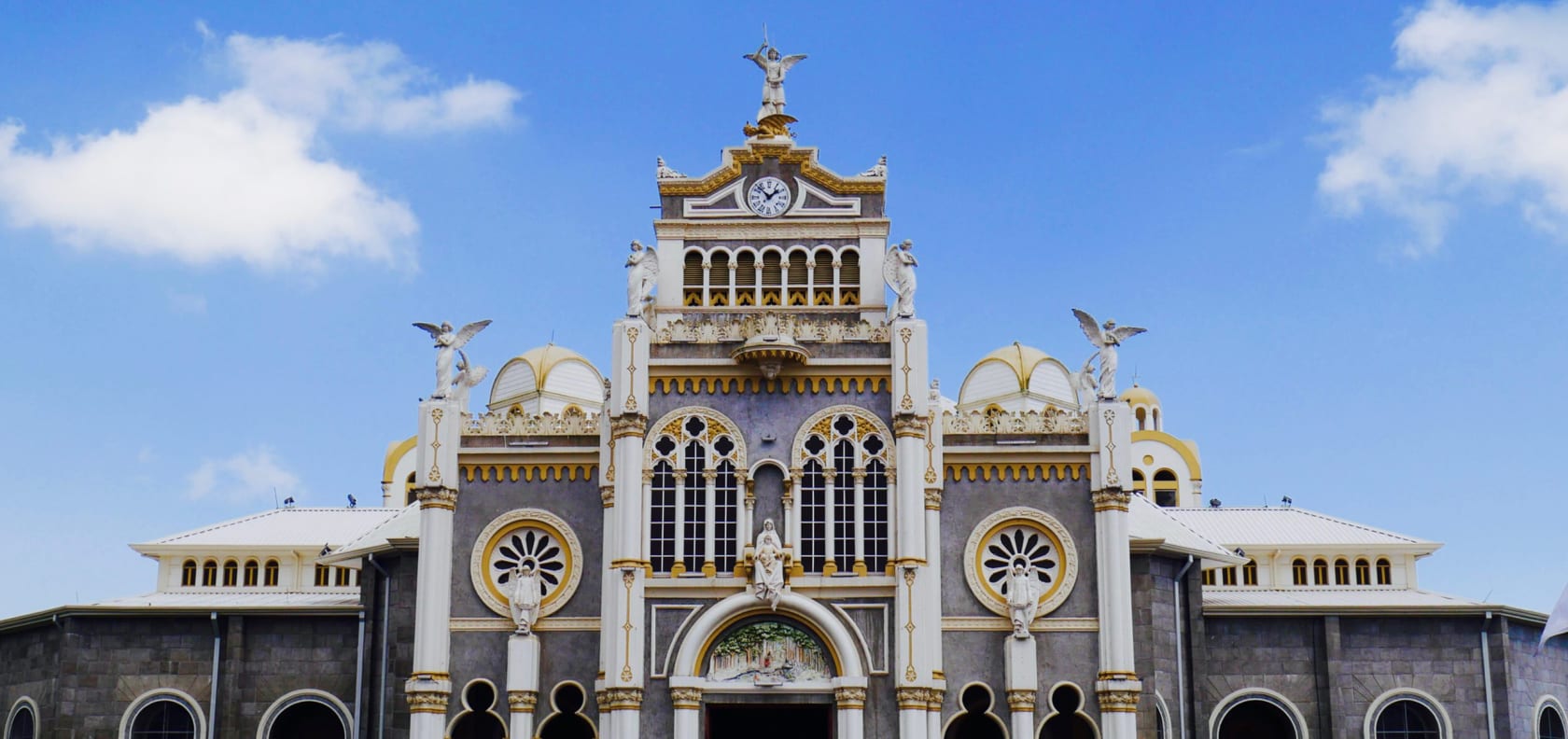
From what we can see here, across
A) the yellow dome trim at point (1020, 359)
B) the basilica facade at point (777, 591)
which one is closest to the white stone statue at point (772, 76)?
the basilica facade at point (777, 591)

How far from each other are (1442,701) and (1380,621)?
2.98m

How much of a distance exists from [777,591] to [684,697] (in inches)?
151

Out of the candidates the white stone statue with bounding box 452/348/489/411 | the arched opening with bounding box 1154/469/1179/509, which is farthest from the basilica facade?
the arched opening with bounding box 1154/469/1179/509

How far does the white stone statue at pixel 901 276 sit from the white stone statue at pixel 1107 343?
5.16 m

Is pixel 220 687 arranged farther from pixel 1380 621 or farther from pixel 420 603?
pixel 1380 621

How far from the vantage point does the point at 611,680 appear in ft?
165

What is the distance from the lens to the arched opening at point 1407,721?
56969 mm

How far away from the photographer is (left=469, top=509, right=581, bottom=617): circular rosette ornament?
52.8 metres

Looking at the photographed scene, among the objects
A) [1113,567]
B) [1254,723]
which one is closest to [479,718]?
[1113,567]

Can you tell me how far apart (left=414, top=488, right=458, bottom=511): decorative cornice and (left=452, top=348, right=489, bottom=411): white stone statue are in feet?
8.79

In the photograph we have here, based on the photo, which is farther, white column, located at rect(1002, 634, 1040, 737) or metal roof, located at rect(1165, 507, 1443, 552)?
metal roof, located at rect(1165, 507, 1443, 552)

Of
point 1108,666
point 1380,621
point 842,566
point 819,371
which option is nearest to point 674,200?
point 819,371

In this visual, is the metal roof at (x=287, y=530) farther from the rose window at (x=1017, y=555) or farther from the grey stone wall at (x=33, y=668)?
the rose window at (x=1017, y=555)

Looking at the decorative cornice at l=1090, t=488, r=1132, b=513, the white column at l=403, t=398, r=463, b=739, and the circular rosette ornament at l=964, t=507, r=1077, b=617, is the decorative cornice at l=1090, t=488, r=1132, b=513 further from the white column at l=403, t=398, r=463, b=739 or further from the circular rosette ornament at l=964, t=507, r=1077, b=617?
the white column at l=403, t=398, r=463, b=739
